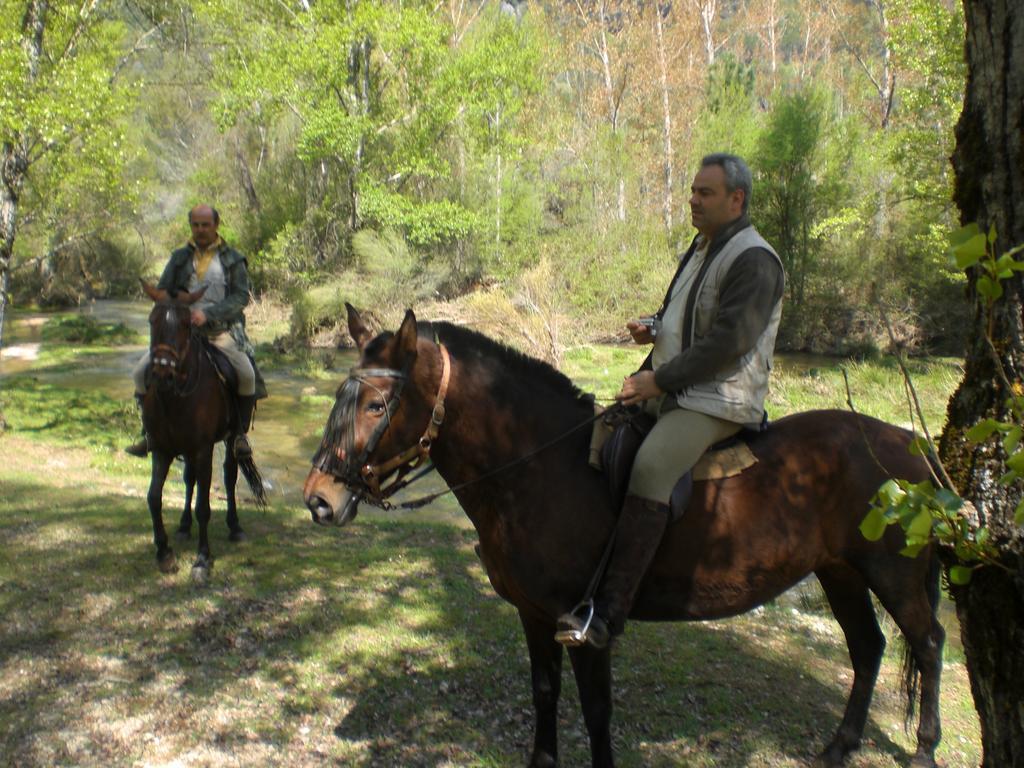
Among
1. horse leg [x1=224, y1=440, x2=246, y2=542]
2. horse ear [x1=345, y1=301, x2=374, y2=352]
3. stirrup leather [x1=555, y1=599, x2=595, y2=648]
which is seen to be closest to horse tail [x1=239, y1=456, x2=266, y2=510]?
horse leg [x1=224, y1=440, x2=246, y2=542]

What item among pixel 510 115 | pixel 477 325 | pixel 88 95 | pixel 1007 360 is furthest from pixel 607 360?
pixel 1007 360

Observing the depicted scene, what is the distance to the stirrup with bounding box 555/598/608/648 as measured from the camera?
3.57m

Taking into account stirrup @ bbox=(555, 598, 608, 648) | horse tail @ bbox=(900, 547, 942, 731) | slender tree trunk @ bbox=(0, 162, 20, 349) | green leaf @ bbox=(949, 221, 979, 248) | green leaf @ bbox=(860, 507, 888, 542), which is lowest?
horse tail @ bbox=(900, 547, 942, 731)

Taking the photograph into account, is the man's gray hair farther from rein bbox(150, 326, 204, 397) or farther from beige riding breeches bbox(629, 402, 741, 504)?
rein bbox(150, 326, 204, 397)

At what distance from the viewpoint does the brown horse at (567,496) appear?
3.66m

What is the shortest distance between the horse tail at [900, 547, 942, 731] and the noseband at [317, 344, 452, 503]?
2.63 meters

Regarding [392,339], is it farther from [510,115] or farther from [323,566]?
[510,115]

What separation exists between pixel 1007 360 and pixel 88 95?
557 inches

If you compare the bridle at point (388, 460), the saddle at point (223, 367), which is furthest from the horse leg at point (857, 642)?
the saddle at point (223, 367)

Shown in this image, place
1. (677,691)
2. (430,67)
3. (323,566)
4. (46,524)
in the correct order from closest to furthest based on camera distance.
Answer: (677,691)
(323,566)
(46,524)
(430,67)

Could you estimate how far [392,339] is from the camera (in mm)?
3686

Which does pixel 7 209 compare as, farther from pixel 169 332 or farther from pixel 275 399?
pixel 169 332

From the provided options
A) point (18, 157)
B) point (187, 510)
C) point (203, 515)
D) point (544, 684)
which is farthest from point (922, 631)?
point (18, 157)

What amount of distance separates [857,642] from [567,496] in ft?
6.69
